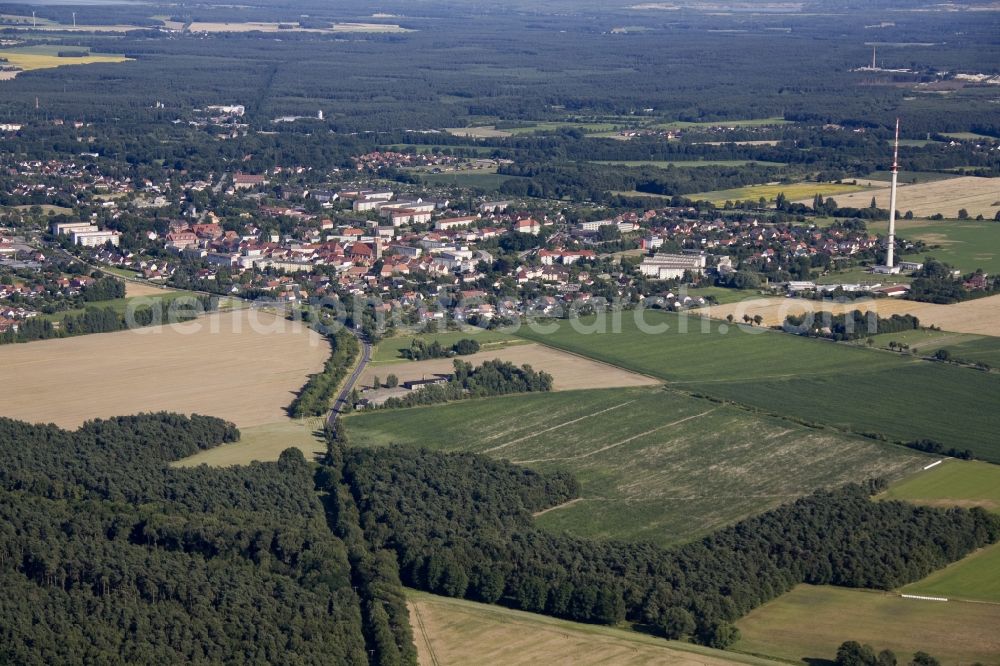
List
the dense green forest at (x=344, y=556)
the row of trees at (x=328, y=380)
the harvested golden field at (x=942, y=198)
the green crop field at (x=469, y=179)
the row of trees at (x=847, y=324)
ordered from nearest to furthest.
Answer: the dense green forest at (x=344, y=556)
the row of trees at (x=328, y=380)
the row of trees at (x=847, y=324)
the harvested golden field at (x=942, y=198)
the green crop field at (x=469, y=179)

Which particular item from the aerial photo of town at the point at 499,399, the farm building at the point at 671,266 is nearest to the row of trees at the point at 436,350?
the aerial photo of town at the point at 499,399

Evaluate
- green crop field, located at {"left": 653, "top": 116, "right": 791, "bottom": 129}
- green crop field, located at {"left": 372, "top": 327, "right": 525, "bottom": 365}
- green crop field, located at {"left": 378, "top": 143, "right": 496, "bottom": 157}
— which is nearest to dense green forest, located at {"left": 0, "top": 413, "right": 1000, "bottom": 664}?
green crop field, located at {"left": 372, "top": 327, "right": 525, "bottom": 365}

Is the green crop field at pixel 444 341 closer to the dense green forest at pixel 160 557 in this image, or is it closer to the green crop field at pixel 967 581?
the dense green forest at pixel 160 557

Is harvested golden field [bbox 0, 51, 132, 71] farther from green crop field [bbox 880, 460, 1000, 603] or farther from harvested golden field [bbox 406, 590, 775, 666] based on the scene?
harvested golden field [bbox 406, 590, 775, 666]

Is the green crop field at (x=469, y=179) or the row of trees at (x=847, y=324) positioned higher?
the green crop field at (x=469, y=179)

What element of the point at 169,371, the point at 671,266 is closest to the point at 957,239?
the point at 671,266

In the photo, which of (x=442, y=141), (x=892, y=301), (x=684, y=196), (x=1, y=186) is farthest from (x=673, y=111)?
(x=892, y=301)
